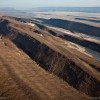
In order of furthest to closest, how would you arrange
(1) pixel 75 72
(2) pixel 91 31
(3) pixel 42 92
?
(2) pixel 91 31 < (1) pixel 75 72 < (3) pixel 42 92

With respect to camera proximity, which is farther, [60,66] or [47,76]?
[60,66]

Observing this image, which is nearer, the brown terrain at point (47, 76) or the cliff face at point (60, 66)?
the brown terrain at point (47, 76)

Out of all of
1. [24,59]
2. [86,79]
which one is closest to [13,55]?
[24,59]

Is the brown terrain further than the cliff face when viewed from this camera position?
No

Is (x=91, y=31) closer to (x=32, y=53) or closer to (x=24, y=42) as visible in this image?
(x=24, y=42)

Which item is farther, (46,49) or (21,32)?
(21,32)

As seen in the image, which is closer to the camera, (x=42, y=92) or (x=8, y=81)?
(x=42, y=92)

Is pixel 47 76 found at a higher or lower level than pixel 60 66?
higher

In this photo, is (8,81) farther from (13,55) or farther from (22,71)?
(13,55)

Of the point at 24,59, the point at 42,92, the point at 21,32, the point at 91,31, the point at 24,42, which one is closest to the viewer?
the point at 42,92

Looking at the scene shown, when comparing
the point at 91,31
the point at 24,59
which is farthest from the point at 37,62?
the point at 91,31
